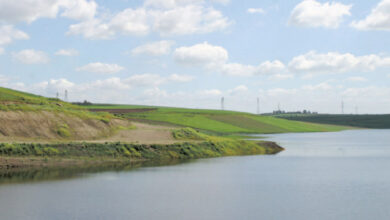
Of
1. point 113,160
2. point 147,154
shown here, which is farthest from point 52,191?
point 147,154

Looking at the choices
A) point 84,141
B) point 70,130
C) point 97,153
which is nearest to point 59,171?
point 97,153

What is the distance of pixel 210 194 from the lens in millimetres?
34219

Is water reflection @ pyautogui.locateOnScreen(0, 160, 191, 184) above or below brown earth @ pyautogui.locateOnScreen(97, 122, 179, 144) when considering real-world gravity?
below

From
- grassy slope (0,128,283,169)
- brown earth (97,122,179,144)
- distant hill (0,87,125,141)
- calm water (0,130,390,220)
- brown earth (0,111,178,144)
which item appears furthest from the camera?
brown earth (97,122,179,144)

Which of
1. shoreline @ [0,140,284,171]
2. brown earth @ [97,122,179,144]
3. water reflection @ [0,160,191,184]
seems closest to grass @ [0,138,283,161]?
shoreline @ [0,140,284,171]

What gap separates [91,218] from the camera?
26.5m

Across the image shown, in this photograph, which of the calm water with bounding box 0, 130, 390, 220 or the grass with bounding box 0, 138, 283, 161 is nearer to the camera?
the calm water with bounding box 0, 130, 390, 220

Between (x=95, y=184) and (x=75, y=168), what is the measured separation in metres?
11.6

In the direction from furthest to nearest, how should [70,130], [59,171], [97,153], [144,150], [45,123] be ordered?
[70,130], [45,123], [144,150], [97,153], [59,171]

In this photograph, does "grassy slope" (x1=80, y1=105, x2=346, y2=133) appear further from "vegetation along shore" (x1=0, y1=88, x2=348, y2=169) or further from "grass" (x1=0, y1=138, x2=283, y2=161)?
"vegetation along shore" (x1=0, y1=88, x2=348, y2=169)

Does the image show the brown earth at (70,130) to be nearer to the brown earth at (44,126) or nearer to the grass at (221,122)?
the brown earth at (44,126)

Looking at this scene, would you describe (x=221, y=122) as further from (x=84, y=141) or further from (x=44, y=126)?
(x=84, y=141)

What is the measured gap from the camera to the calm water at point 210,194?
91.6 ft

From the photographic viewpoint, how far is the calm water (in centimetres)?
2792
